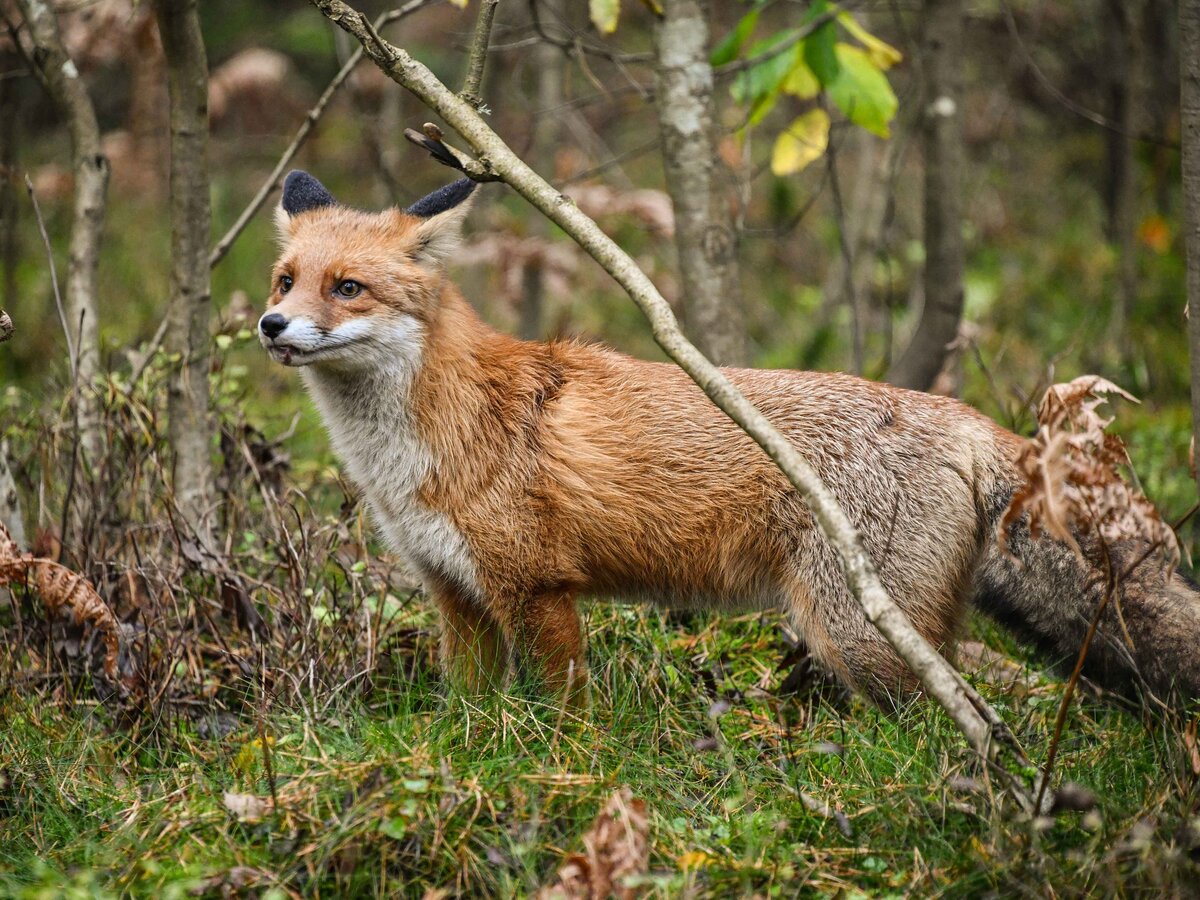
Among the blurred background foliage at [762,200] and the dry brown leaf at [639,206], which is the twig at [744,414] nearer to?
the blurred background foliage at [762,200]

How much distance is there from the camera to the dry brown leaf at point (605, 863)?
3.25 meters

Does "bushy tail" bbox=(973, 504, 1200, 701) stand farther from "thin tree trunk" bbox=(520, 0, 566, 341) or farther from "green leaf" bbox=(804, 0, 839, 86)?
"thin tree trunk" bbox=(520, 0, 566, 341)

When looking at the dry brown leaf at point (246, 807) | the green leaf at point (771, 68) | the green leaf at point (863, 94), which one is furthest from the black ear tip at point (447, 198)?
the dry brown leaf at point (246, 807)

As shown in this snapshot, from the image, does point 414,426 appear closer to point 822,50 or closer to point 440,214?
point 440,214

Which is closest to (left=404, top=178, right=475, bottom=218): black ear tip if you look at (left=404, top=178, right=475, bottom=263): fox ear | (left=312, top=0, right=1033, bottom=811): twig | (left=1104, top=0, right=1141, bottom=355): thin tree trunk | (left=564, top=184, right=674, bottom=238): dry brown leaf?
(left=404, top=178, right=475, bottom=263): fox ear

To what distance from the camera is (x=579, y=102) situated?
7727 millimetres

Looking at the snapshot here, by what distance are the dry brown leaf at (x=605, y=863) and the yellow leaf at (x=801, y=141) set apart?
447 centimetres

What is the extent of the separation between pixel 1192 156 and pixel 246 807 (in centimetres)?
426

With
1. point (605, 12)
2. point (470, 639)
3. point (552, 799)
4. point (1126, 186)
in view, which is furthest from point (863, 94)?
point (1126, 186)

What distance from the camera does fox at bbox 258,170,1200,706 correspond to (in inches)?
192

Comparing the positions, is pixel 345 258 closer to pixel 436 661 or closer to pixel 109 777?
pixel 436 661

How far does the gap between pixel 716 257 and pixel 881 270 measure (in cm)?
810

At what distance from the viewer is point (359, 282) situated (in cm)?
505

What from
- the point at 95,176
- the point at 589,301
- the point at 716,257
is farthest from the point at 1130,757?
the point at 589,301
